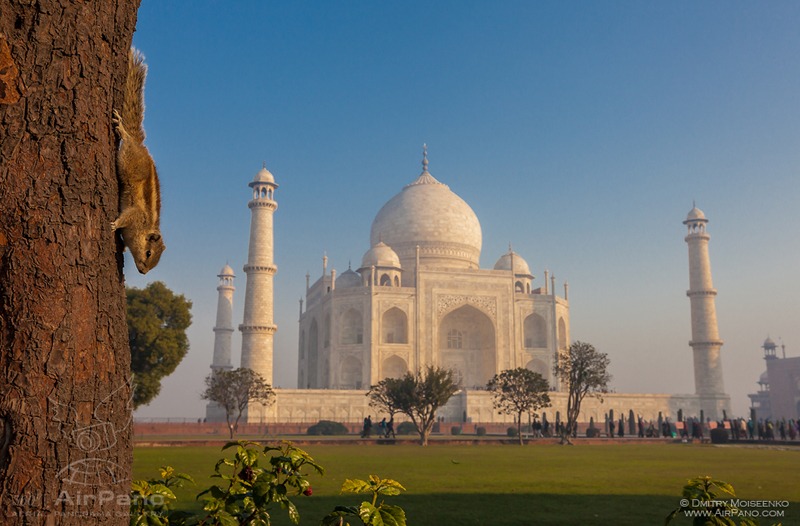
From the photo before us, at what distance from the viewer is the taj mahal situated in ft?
130

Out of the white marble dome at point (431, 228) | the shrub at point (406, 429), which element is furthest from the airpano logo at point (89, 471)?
the white marble dome at point (431, 228)

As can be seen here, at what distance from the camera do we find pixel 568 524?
6.42 meters

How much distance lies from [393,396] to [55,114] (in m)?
26.2

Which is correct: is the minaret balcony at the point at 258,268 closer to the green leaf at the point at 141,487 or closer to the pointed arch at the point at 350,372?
the pointed arch at the point at 350,372

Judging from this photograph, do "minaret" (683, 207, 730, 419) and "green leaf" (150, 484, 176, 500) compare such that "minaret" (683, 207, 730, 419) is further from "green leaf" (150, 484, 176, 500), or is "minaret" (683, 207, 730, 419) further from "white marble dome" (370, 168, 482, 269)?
"green leaf" (150, 484, 176, 500)

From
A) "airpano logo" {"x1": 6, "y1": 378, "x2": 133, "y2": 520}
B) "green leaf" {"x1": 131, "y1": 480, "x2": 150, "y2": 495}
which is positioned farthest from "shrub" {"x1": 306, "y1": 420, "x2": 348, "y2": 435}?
"airpano logo" {"x1": 6, "y1": 378, "x2": 133, "y2": 520}

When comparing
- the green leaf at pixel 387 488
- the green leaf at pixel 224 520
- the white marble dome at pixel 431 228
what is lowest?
the green leaf at pixel 224 520

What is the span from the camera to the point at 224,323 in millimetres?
57312

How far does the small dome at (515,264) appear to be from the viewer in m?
50.3

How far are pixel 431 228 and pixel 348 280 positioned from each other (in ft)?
21.5

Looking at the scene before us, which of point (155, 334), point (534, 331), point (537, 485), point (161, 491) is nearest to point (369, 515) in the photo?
point (161, 491)

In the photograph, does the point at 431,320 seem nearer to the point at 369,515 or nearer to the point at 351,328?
the point at 351,328

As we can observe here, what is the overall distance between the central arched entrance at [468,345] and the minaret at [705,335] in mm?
12779

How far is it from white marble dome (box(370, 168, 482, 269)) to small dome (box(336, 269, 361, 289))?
3.22 m
